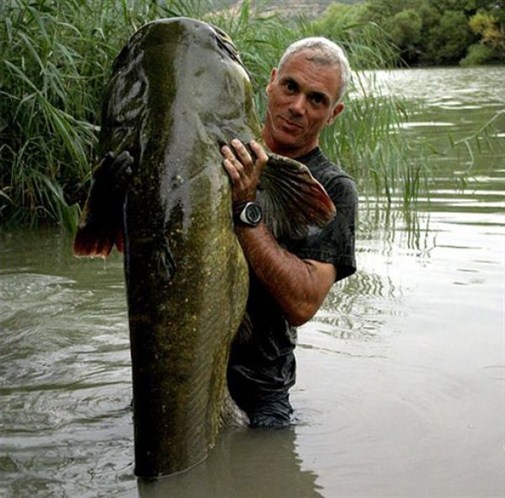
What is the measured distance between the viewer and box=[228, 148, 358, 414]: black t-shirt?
3.13m

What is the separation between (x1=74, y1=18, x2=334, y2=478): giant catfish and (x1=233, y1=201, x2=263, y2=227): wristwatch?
3 centimetres

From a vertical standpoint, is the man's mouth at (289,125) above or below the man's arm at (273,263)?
above

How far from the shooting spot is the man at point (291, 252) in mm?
2957

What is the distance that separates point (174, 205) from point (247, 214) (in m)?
0.25

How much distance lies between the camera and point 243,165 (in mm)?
2701

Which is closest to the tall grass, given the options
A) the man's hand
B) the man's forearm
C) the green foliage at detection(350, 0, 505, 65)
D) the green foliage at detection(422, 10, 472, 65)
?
the man's forearm

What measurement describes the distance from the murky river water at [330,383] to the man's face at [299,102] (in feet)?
3.39

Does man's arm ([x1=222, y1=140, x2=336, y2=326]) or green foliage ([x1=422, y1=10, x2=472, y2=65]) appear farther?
green foliage ([x1=422, y1=10, x2=472, y2=65])

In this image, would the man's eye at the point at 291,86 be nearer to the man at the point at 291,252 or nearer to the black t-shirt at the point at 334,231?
the man at the point at 291,252

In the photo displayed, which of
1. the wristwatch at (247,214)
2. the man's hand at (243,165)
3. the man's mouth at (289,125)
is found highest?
the man's mouth at (289,125)

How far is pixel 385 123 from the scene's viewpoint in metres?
7.27

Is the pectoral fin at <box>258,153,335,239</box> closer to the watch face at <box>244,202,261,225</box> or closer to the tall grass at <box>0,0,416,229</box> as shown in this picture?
the watch face at <box>244,202,261,225</box>

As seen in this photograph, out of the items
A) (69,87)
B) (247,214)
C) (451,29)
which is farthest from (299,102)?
(451,29)

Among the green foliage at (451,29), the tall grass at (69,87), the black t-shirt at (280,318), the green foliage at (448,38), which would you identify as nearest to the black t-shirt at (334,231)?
the black t-shirt at (280,318)
